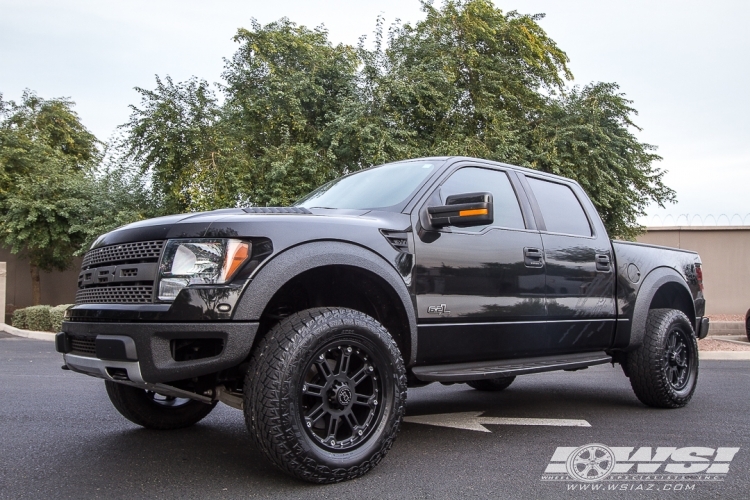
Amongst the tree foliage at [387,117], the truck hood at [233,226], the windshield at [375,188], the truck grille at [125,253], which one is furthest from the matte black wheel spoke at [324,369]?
the tree foliage at [387,117]

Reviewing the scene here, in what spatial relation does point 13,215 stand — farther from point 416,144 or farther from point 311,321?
point 311,321

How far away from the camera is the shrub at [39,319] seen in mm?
16375

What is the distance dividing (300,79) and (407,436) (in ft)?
49.2

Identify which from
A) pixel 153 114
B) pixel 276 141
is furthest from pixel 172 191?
pixel 276 141

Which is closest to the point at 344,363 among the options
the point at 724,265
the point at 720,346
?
the point at 720,346

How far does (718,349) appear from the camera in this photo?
12.0m

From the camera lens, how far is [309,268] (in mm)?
3596

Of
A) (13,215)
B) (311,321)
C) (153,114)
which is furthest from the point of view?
(13,215)

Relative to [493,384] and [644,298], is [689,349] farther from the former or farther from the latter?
[493,384]

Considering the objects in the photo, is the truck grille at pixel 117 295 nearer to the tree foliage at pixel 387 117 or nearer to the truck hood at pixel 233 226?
the truck hood at pixel 233 226

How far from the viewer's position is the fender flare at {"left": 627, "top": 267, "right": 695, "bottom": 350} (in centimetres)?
563

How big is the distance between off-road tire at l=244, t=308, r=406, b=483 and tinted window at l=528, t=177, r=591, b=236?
215cm

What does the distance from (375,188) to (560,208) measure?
1.68 m

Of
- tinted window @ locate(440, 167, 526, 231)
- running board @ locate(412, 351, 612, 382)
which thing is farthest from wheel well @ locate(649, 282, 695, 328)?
tinted window @ locate(440, 167, 526, 231)
